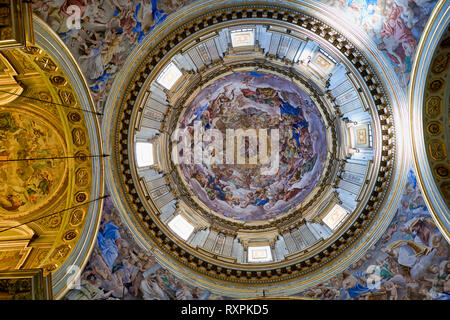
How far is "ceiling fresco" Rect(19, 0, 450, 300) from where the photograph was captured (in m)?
11.1

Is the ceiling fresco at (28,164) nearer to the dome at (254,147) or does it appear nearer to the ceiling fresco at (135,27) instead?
the dome at (254,147)

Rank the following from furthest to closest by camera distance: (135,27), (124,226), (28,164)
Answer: (28,164)
(124,226)
(135,27)

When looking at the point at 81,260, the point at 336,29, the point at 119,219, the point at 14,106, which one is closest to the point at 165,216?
the point at 119,219

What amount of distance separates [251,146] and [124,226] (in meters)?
10.8

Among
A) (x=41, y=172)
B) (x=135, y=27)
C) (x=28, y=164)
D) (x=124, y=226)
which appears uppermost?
(x=135, y=27)

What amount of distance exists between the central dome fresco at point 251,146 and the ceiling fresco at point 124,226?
6.03m

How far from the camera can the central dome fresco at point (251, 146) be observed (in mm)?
19016

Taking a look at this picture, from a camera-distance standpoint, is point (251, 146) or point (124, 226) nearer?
point (124, 226)

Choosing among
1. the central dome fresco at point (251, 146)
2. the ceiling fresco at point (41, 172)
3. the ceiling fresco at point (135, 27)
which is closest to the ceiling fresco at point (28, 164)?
the ceiling fresco at point (41, 172)

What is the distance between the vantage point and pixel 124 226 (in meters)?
13.4

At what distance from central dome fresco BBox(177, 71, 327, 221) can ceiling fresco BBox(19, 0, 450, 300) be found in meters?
6.03

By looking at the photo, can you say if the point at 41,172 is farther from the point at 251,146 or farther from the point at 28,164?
the point at 251,146

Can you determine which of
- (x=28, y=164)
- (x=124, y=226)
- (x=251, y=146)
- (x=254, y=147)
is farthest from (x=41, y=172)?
(x=254, y=147)

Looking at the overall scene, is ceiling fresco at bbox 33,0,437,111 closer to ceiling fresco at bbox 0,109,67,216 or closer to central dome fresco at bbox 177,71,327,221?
ceiling fresco at bbox 0,109,67,216
